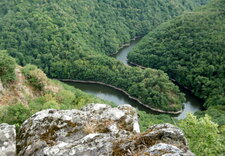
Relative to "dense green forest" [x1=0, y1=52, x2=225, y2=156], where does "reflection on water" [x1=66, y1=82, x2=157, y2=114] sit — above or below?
below

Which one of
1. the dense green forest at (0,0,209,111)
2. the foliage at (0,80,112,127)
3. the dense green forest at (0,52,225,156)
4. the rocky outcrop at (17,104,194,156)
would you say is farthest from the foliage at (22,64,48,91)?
the dense green forest at (0,0,209,111)

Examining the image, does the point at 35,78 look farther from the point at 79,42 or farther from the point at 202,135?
the point at 79,42

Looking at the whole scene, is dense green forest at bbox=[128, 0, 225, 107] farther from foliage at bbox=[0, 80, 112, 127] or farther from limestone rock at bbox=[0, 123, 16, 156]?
limestone rock at bbox=[0, 123, 16, 156]

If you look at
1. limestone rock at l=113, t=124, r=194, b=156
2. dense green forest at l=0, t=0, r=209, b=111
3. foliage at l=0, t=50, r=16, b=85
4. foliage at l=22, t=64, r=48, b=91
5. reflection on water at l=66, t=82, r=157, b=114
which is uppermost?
limestone rock at l=113, t=124, r=194, b=156

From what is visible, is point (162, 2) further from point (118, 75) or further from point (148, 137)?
point (148, 137)

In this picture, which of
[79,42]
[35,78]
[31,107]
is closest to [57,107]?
[31,107]

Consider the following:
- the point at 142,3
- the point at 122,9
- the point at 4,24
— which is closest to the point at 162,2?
the point at 142,3
